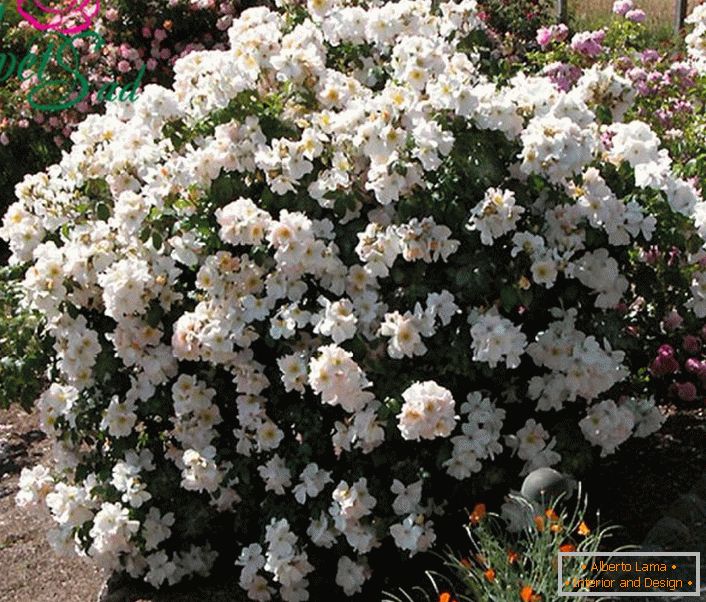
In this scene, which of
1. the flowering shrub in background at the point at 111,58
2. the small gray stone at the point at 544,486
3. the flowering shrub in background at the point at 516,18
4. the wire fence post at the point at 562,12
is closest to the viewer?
the small gray stone at the point at 544,486

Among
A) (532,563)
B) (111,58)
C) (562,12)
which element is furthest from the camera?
(562,12)

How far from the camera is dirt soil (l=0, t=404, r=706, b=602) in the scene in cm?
399

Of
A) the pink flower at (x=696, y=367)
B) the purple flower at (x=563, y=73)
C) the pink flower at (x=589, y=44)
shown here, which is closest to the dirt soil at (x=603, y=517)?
the pink flower at (x=696, y=367)

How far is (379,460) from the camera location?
3635mm

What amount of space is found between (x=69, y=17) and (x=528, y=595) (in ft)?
24.9

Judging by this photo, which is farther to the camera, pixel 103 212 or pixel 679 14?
pixel 679 14

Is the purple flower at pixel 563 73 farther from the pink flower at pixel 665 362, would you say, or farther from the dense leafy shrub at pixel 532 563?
the dense leafy shrub at pixel 532 563

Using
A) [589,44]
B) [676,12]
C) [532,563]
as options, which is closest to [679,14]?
[676,12]

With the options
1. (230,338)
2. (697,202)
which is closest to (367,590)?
(230,338)

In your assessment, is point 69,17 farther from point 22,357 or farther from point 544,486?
point 544,486

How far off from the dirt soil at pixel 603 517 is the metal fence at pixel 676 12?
22.4ft

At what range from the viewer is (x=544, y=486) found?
327 cm

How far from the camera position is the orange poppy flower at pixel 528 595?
9.30ft

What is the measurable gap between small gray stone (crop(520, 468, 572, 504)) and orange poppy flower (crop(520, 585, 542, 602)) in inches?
11.8
